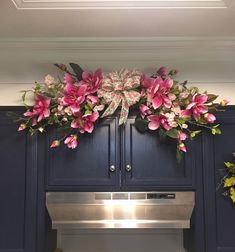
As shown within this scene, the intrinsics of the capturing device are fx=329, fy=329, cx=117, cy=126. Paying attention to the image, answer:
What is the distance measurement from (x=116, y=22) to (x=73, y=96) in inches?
20.3

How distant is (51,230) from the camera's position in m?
2.25

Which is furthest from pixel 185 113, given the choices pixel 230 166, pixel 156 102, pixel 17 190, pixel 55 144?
pixel 17 190

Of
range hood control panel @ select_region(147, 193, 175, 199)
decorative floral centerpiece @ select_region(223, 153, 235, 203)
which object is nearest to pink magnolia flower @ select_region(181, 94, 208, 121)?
decorative floral centerpiece @ select_region(223, 153, 235, 203)

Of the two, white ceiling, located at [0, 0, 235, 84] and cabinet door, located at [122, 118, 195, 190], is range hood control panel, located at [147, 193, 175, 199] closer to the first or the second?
cabinet door, located at [122, 118, 195, 190]

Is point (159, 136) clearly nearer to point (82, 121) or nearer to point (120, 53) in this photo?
point (82, 121)

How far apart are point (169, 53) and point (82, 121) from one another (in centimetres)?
79

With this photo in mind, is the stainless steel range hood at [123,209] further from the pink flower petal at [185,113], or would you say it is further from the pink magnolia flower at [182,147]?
the pink flower petal at [185,113]

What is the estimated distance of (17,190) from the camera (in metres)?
2.14

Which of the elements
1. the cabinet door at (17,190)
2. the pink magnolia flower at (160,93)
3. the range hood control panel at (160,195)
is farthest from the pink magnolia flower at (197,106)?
the cabinet door at (17,190)

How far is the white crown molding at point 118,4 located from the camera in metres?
1.73

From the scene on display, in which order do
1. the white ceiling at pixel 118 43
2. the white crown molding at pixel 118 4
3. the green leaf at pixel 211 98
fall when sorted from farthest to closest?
1. the green leaf at pixel 211 98
2. the white ceiling at pixel 118 43
3. the white crown molding at pixel 118 4

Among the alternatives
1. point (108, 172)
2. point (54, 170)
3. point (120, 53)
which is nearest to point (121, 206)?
point (108, 172)

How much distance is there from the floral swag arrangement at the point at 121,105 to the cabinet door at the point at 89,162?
0.27ft

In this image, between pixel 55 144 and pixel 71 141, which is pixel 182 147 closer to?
pixel 71 141
